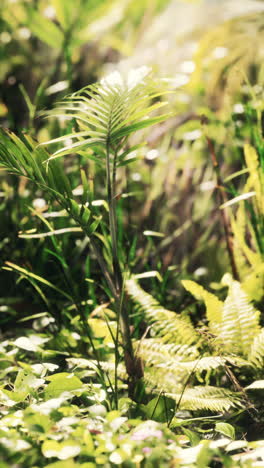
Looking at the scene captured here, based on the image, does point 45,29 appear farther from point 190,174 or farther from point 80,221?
point 80,221

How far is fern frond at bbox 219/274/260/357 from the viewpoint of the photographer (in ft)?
4.06

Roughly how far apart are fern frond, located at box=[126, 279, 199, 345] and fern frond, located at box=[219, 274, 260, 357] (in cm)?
9

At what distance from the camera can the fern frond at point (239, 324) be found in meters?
1.24

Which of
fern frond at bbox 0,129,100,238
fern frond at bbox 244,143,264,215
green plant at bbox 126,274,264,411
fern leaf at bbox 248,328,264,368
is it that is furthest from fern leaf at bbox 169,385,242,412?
fern frond at bbox 244,143,264,215

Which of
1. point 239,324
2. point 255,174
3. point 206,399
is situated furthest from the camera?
point 255,174

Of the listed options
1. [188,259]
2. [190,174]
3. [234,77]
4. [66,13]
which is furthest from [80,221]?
[66,13]

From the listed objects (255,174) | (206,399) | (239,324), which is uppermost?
(255,174)

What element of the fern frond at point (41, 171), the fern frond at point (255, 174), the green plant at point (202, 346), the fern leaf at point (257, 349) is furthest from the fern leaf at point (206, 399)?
the fern frond at point (255, 174)

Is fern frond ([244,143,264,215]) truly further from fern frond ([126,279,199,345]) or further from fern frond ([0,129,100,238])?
fern frond ([0,129,100,238])

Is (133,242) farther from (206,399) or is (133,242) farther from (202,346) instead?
(206,399)

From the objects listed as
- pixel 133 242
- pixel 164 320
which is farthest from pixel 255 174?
pixel 164 320

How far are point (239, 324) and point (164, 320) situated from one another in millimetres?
220

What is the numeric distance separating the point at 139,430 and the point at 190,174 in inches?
57.2

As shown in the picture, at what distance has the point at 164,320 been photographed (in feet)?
4.32
